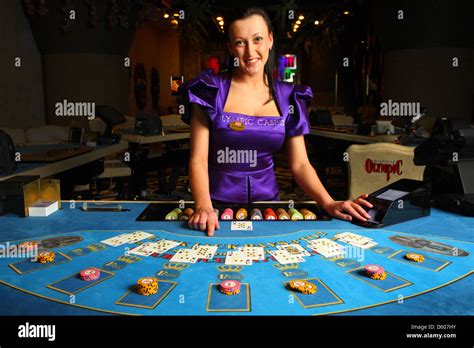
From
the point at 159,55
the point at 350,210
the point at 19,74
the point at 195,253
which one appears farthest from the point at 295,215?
the point at 159,55

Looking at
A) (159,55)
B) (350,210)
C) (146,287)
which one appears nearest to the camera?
(146,287)

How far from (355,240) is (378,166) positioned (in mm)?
1875

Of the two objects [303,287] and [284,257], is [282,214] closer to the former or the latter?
[284,257]

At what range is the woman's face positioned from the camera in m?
1.85

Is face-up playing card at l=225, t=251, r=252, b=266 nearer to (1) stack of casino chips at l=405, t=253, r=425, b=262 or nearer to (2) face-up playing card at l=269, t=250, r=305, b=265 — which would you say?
(2) face-up playing card at l=269, t=250, r=305, b=265

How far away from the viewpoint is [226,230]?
1.50m

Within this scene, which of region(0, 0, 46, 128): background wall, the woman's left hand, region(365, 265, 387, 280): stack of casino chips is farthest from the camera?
region(0, 0, 46, 128): background wall

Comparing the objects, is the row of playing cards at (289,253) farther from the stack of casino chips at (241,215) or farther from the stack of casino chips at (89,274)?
the stack of casino chips at (89,274)

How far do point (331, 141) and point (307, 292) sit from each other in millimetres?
5699

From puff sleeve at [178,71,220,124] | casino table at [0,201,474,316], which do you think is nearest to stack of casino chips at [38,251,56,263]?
casino table at [0,201,474,316]

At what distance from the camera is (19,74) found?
6586 mm

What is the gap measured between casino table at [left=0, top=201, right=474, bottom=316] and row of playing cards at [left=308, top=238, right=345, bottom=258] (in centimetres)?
2
